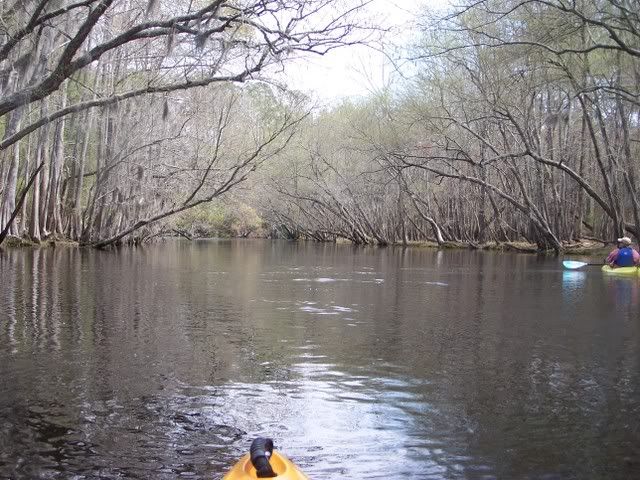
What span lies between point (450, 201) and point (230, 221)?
44.1 meters

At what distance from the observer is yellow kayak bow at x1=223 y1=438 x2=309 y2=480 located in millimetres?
2438

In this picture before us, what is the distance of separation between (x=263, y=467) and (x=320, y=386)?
312 cm

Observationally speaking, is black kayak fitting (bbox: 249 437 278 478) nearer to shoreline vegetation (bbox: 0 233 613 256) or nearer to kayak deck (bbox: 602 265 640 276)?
kayak deck (bbox: 602 265 640 276)

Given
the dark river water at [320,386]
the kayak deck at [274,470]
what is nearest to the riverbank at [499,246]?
the dark river water at [320,386]

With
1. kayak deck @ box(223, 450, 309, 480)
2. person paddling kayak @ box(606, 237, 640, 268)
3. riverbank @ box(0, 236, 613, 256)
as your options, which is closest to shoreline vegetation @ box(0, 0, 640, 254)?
riverbank @ box(0, 236, 613, 256)

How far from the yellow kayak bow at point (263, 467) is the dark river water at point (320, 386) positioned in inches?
42.5

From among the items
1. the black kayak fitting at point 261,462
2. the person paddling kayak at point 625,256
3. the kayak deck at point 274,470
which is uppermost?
the person paddling kayak at point 625,256

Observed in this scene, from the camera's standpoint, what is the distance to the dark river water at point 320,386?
3.86m

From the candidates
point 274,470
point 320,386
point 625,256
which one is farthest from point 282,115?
point 274,470

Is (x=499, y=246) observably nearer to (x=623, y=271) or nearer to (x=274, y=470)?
(x=623, y=271)

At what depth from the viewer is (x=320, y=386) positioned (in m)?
5.53

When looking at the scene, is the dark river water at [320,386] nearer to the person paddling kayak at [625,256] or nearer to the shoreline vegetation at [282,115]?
the shoreline vegetation at [282,115]

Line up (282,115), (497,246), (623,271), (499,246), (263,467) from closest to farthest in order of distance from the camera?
(263,467)
(623,271)
(282,115)
(499,246)
(497,246)

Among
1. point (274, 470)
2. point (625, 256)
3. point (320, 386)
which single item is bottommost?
point (320, 386)
